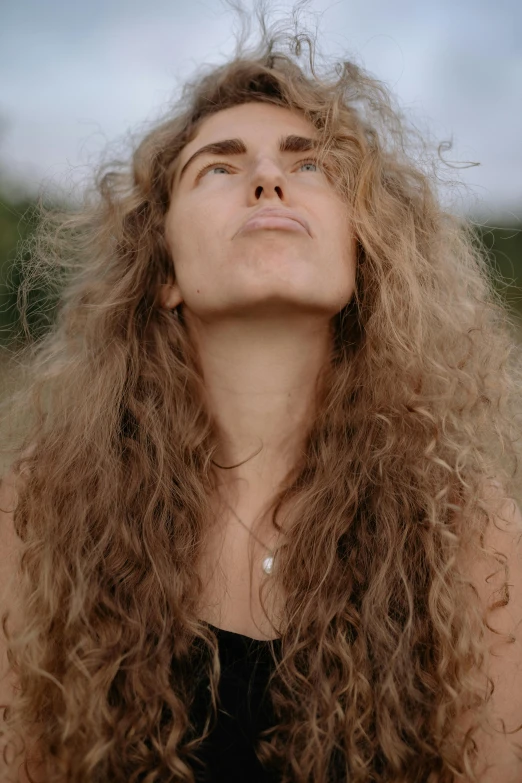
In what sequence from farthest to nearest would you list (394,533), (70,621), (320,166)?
(320,166), (394,533), (70,621)

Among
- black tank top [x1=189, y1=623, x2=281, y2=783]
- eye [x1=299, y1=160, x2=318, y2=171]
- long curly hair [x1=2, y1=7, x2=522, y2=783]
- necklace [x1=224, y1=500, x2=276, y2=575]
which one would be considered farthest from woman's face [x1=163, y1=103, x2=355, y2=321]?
black tank top [x1=189, y1=623, x2=281, y2=783]

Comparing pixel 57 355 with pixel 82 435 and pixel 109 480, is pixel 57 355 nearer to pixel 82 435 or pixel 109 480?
pixel 82 435

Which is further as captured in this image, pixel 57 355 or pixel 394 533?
pixel 57 355

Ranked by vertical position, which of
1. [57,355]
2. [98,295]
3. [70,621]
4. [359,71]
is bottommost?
[70,621]

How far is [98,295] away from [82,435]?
54cm

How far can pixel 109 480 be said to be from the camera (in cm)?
204

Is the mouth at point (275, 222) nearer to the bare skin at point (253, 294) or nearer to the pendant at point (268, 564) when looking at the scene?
the bare skin at point (253, 294)

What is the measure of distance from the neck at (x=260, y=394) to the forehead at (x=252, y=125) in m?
0.62

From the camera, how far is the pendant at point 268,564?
202 cm

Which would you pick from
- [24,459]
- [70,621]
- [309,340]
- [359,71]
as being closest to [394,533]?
[309,340]

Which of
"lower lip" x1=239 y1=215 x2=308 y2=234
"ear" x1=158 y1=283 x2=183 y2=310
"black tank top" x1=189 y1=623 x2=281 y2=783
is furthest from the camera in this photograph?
"ear" x1=158 y1=283 x2=183 y2=310

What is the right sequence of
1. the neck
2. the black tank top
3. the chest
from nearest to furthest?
the black tank top → the chest → the neck

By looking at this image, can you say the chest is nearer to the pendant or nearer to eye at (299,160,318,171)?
the pendant

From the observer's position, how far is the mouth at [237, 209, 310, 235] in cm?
205
